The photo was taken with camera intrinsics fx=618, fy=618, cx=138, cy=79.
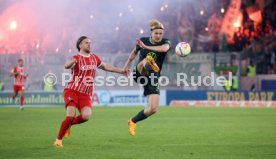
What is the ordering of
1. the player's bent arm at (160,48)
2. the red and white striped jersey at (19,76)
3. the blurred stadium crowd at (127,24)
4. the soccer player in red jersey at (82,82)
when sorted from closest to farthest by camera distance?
the soccer player in red jersey at (82,82), the player's bent arm at (160,48), the red and white striped jersey at (19,76), the blurred stadium crowd at (127,24)

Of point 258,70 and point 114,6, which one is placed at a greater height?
point 114,6

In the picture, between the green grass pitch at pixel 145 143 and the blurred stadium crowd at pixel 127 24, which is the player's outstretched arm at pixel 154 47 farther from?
the blurred stadium crowd at pixel 127 24

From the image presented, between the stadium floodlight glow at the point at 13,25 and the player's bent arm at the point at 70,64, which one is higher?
the stadium floodlight glow at the point at 13,25

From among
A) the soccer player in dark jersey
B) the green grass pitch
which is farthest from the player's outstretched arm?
the green grass pitch

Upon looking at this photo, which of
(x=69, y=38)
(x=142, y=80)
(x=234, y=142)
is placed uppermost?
(x=69, y=38)

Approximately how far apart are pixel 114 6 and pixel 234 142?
91.7ft

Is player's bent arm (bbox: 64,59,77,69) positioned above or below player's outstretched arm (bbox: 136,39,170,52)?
below

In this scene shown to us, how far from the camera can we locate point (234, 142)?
44.2ft

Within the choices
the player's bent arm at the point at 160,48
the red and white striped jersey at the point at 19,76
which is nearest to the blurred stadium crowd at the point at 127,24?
the red and white striped jersey at the point at 19,76

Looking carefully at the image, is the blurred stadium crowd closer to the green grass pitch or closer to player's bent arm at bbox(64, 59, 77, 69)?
the green grass pitch

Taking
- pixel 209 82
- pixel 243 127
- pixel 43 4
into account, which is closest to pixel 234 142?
pixel 243 127

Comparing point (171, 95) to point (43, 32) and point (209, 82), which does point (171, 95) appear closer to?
point (209, 82)

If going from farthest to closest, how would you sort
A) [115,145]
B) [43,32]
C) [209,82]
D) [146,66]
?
[43,32] → [209,82] → [146,66] → [115,145]

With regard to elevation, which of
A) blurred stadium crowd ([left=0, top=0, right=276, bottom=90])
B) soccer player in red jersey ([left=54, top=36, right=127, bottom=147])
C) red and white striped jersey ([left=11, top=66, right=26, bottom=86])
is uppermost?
blurred stadium crowd ([left=0, top=0, right=276, bottom=90])
